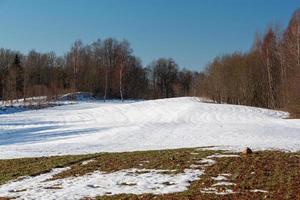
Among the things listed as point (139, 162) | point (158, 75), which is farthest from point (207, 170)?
point (158, 75)

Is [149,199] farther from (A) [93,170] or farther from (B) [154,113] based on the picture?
(B) [154,113]

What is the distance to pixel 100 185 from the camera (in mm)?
10719

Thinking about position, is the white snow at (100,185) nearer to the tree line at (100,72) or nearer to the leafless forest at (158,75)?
the leafless forest at (158,75)

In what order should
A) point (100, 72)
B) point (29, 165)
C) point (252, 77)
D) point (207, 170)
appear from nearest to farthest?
point (207, 170), point (29, 165), point (252, 77), point (100, 72)

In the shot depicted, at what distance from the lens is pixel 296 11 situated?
4703 centimetres

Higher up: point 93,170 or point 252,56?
point 252,56

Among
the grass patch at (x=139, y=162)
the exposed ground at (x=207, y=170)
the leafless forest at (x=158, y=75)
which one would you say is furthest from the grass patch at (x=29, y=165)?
the leafless forest at (x=158, y=75)

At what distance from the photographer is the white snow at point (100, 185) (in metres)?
9.86

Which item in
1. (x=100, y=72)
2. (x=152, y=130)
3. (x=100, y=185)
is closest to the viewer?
(x=100, y=185)

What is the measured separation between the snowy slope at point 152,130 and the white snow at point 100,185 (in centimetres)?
585

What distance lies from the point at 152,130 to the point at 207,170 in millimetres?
18313

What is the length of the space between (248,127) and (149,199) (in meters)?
21.9

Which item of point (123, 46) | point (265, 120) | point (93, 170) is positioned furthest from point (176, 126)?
point (123, 46)

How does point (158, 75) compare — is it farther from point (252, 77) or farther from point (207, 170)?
point (207, 170)
